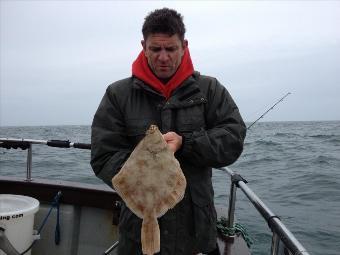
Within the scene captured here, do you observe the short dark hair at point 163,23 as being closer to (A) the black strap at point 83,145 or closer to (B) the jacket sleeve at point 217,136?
(B) the jacket sleeve at point 217,136

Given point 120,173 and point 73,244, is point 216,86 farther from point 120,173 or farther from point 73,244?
point 73,244

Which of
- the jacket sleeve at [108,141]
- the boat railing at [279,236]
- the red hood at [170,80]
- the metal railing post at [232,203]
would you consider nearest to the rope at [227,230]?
the metal railing post at [232,203]

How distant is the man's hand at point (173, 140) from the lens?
244cm

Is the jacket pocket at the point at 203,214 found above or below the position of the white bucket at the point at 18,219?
above

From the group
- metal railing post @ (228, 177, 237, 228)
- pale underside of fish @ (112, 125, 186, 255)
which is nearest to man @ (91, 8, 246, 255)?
pale underside of fish @ (112, 125, 186, 255)

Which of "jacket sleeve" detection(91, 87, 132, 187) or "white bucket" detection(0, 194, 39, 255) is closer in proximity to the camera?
"jacket sleeve" detection(91, 87, 132, 187)

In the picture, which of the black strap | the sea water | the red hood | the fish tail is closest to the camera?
the fish tail

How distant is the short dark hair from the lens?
2668 millimetres

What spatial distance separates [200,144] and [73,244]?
3.20m

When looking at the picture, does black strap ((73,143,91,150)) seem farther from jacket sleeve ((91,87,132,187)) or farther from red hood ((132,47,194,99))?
red hood ((132,47,194,99))

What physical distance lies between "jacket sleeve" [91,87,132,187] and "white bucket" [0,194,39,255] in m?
1.86

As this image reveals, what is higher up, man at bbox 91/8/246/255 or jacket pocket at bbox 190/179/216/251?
man at bbox 91/8/246/255

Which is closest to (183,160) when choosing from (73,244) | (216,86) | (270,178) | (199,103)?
(199,103)

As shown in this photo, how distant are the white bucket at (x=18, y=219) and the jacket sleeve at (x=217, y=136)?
92.5 inches
